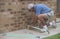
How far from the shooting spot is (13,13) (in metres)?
6.64

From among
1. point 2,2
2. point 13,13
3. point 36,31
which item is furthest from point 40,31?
point 2,2

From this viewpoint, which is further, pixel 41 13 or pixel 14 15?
pixel 41 13

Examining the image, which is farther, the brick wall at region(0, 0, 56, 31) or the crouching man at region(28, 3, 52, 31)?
the crouching man at region(28, 3, 52, 31)

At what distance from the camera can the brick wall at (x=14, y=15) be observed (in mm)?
6289

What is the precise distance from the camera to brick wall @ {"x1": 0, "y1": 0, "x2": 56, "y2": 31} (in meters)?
6.29

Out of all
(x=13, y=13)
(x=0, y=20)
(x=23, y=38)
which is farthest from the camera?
(x=13, y=13)

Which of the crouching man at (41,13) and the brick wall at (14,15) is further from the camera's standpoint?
the crouching man at (41,13)

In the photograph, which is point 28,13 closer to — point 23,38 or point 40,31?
point 40,31

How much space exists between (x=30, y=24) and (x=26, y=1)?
100cm

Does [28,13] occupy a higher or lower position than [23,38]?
higher

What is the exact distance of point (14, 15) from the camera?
6691 millimetres

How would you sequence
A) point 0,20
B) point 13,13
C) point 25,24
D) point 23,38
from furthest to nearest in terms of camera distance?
point 25,24
point 13,13
point 0,20
point 23,38

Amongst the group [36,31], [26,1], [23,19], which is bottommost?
[36,31]

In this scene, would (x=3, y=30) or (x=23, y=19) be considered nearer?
(x=3, y=30)
